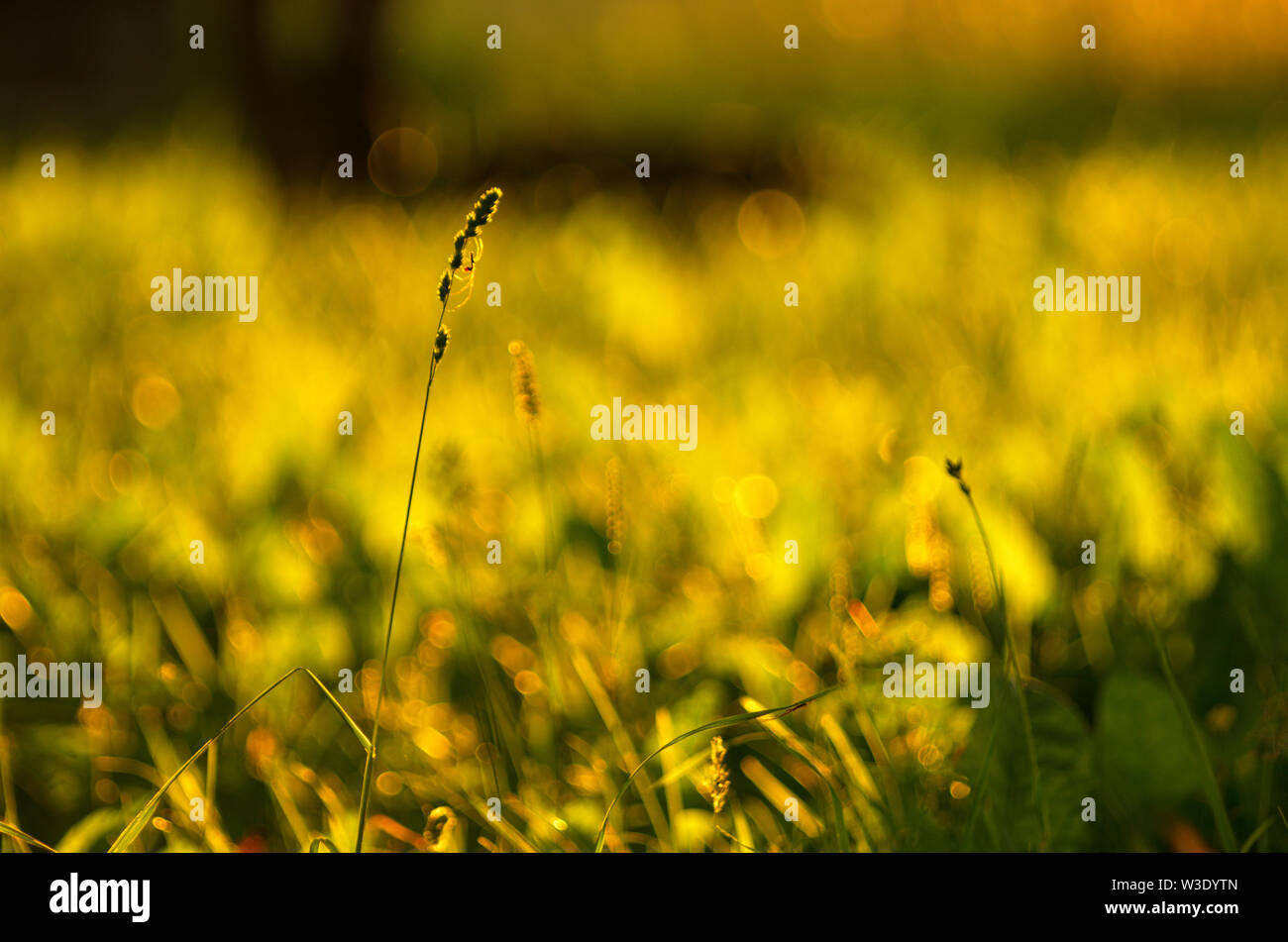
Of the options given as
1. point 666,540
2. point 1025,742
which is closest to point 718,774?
point 1025,742

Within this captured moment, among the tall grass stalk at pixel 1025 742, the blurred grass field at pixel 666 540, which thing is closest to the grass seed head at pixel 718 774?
the blurred grass field at pixel 666 540

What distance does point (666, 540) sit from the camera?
166 cm

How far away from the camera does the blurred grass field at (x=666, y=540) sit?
1164 mm

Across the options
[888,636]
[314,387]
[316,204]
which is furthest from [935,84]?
[888,636]

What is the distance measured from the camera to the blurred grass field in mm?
1164

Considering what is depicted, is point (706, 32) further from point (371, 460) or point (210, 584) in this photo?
point (210, 584)

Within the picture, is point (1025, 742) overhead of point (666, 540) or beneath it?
beneath

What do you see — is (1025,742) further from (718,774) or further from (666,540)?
(666,540)

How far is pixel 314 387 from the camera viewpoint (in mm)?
2094

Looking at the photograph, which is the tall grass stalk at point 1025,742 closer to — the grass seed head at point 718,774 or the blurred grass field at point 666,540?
the blurred grass field at point 666,540

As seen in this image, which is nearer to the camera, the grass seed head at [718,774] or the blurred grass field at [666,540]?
the grass seed head at [718,774]

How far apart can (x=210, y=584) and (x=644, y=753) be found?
699 mm

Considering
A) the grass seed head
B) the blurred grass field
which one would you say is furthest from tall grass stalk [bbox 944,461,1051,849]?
the grass seed head
